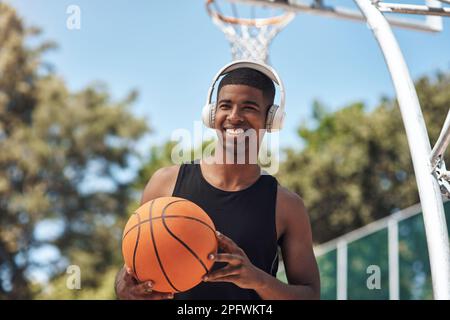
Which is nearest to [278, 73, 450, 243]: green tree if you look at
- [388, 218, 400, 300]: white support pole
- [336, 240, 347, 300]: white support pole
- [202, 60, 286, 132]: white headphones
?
[336, 240, 347, 300]: white support pole

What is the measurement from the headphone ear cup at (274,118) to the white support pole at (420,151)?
1234mm

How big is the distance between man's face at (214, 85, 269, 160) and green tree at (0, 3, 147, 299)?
632 inches

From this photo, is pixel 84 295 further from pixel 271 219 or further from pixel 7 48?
pixel 271 219

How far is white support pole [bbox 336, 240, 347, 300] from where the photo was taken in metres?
9.88

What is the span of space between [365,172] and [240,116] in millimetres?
16775

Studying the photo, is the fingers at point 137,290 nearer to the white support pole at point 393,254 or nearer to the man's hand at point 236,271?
the man's hand at point 236,271

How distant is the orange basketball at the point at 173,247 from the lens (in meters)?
2.34

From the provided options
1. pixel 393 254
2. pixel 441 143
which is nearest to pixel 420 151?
pixel 441 143

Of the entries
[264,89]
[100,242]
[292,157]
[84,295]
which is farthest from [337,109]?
[264,89]

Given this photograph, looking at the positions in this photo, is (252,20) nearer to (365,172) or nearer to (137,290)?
(137,290)

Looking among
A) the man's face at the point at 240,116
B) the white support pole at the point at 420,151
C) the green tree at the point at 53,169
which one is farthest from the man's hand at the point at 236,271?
the green tree at the point at 53,169

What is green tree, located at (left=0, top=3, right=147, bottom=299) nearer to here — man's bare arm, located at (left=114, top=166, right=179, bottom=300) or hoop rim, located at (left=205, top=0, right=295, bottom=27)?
hoop rim, located at (left=205, top=0, right=295, bottom=27)

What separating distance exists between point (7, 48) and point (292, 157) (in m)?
9.38

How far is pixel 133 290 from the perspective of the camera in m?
2.35
